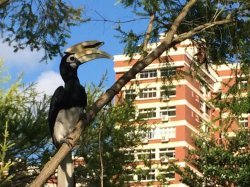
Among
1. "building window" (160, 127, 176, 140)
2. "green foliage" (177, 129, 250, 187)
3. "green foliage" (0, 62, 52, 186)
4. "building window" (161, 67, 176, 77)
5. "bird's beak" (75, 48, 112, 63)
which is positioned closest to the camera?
"bird's beak" (75, 48, 112, 63)

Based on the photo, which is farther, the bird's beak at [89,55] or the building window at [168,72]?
the building window at [168,72]

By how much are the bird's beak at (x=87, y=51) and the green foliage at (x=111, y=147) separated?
1045cm

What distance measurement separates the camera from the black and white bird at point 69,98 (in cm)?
712

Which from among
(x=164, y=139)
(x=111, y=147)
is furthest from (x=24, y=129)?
(x=164, y=139)

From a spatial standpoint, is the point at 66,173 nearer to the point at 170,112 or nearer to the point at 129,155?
the point at 129,155

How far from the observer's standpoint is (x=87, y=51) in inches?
282

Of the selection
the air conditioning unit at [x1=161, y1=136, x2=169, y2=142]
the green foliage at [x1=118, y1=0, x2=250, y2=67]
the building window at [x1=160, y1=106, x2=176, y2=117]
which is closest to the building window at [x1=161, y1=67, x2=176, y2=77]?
the green foliage at [x1=118, y1=0, x2=250, y2=67]

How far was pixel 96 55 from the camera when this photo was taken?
714cm

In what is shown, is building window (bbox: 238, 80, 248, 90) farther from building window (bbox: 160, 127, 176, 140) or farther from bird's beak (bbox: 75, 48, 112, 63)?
building window (bbox: 160, 127, 176, 140)

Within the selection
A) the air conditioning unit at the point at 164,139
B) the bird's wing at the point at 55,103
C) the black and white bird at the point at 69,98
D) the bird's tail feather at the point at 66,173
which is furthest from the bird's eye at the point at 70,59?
the air conditioning unit at the point at 164,139

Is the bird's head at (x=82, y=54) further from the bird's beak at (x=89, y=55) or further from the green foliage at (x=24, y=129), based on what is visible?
the green foliage at (x=24, y=129)

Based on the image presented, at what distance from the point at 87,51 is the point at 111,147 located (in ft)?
39.0

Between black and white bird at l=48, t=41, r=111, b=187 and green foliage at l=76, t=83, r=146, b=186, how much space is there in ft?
32.9

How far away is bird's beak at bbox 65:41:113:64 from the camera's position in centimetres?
713
